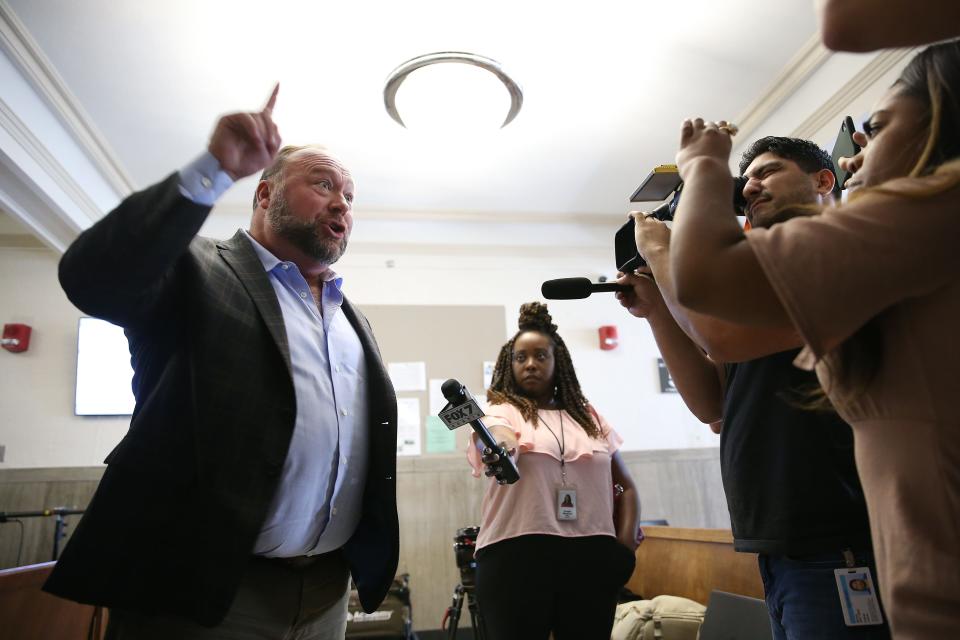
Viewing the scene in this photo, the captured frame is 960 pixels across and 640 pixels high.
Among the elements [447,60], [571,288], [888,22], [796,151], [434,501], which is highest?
[447,60]

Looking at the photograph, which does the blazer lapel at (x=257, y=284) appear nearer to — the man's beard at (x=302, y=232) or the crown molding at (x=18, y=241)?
the man's beard at (x=302, y=232)

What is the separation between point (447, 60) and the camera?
8.92 ft

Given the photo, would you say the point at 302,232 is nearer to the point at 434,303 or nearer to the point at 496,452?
the point at 496,452

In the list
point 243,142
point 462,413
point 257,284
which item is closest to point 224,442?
point 257,284

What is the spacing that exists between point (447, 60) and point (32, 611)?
256 cm

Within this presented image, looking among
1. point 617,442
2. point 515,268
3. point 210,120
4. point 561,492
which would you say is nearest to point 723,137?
point 561,492

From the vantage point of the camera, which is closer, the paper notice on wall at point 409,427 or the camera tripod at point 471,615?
the camera tripod at point 471,615

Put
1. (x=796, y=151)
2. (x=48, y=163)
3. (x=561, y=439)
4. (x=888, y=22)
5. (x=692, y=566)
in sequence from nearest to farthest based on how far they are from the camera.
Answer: (x=888, y=22)
(x=796, y=151)
(x=561, y=439)
(x=692, y=566)
(x=48, y=163)

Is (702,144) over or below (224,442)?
over

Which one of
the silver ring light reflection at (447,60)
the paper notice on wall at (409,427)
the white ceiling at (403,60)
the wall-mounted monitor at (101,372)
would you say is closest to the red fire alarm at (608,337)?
the white ceiling at (403,60)

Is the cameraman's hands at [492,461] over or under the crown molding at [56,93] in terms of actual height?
under

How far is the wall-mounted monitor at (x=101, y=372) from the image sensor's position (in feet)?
13.2

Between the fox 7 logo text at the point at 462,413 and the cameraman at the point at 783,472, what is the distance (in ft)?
2.39

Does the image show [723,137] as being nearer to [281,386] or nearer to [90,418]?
[281,386]
